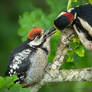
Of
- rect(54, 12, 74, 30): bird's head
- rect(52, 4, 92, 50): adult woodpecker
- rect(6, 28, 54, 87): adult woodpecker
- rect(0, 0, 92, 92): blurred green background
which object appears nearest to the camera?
rect(52, 4, 92, 50): adult woodpecker

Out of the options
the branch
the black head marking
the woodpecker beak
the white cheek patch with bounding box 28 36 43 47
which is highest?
the black head marking

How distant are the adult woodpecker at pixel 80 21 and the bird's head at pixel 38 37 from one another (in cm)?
27

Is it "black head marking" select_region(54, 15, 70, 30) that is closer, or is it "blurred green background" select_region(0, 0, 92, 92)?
"black head marking" select_region(54, 15, 70, 30)

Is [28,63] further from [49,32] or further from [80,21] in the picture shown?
[80,21]

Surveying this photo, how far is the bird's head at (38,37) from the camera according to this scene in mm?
4723

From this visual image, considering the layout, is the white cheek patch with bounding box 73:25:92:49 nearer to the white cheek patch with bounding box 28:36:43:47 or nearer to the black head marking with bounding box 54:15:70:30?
the black head marking with bounding box 54:15:70:30

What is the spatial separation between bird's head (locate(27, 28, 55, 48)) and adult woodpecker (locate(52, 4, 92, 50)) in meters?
0.27

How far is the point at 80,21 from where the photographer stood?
441cm

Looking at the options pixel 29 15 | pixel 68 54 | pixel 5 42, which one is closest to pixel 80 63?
pixel 68 54

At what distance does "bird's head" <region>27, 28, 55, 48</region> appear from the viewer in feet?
15.5

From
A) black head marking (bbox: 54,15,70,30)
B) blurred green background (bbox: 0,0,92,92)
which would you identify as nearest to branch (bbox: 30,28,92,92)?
black head marking (bbox: 54,15,70,30)

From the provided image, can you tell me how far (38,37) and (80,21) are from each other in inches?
22.5

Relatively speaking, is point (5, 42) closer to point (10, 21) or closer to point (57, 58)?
point (10, 21)

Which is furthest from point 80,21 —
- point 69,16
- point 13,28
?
point 13,28
